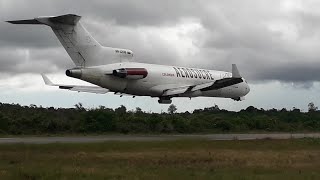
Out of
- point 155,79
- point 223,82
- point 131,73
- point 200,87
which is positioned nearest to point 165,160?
point 131,73

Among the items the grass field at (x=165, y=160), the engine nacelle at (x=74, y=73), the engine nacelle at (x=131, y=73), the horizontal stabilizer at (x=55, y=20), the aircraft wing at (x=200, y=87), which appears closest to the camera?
the grass field at (x=165, y=160)

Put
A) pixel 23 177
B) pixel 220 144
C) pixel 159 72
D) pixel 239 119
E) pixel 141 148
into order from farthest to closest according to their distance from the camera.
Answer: pixel 239 119, pixel 159 72, pixel 220 144, pixel 141 148, pixel 23 177

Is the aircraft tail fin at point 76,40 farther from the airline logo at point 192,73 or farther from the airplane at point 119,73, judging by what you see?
the airline logo at point 192,73

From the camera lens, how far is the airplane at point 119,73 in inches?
1751

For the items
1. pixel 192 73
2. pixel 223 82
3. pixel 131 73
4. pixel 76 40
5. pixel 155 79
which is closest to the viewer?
pixel 76 40

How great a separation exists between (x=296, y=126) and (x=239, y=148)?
36828mm

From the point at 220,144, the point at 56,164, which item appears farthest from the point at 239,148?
the point at 56,164

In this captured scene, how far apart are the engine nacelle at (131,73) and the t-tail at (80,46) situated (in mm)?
1494

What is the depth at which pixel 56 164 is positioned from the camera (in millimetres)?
25094

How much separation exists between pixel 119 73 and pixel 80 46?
154 inches

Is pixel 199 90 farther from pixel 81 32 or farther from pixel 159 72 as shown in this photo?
pixel 81 32

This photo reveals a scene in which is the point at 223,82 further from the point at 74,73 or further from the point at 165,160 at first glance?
the point at 165,160

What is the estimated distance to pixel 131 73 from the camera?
4666cm

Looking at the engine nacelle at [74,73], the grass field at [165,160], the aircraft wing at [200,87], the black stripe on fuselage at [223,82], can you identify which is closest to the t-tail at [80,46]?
the engine nacelle at [74,73]
